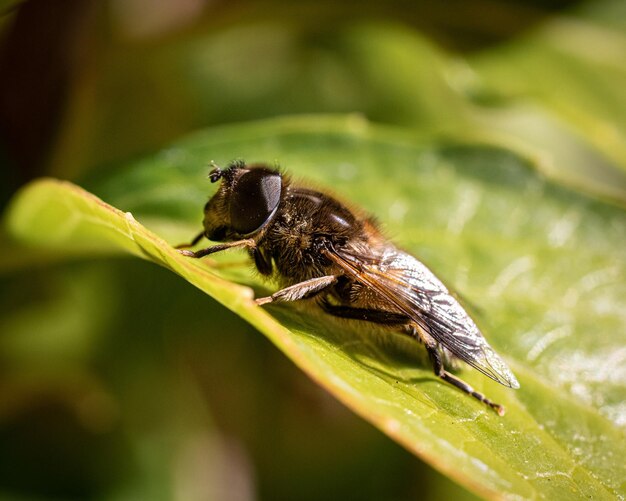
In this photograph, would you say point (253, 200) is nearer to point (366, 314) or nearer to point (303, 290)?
point (303, 290)

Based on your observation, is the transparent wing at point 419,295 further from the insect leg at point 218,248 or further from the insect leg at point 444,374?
the insect leg at point 218,248

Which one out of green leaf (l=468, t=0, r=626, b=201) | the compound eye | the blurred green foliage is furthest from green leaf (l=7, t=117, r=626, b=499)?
green leaf (l=468, t=0, r=626, b=201)

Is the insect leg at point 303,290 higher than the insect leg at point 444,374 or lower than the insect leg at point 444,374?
Result: higher

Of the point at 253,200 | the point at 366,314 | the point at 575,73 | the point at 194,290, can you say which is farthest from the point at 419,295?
the point at 575,73

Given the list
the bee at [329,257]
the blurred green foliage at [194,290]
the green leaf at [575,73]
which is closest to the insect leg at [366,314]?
the bee at [329,257]

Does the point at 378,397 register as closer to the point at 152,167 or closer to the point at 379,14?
the point at 152,167

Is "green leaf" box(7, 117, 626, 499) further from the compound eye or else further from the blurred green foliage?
the compound eye
